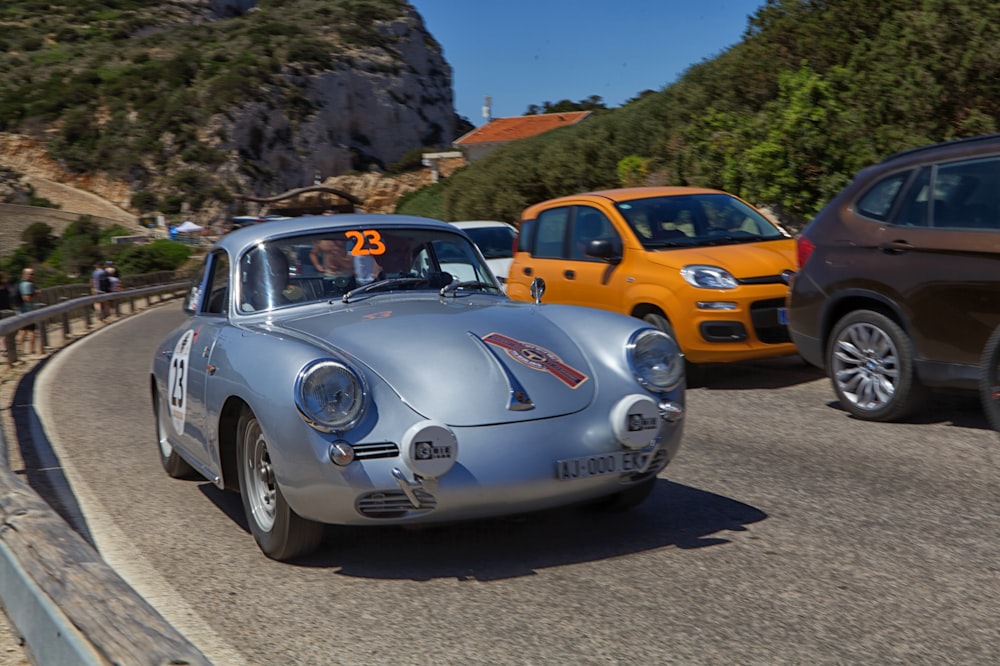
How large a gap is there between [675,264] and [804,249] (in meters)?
1.70

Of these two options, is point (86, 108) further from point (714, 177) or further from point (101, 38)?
point (714, 177)

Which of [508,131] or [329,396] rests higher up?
[508,131]

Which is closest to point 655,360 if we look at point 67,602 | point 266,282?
point 266,282

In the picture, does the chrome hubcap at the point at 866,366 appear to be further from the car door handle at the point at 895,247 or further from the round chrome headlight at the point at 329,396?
the round chrome headlight at the point at 329,396

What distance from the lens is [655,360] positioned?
5.37m

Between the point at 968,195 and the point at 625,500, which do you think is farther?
the point at 968,195

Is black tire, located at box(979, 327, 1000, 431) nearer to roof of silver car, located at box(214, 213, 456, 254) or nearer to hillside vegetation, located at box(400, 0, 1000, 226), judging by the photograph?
roof of silver car, located at box(214, 213, 456, 254)

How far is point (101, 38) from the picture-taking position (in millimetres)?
126188

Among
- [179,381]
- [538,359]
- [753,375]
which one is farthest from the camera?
[753,375]

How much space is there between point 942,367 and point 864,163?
8.20m

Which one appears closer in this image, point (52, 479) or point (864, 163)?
point (52, 479)

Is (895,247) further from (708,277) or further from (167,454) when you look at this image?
(167,454)

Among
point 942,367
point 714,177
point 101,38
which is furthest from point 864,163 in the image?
point 101,38

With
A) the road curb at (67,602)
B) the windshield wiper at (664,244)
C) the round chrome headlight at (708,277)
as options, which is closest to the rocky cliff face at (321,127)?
the windshield wiper at (664,244)
